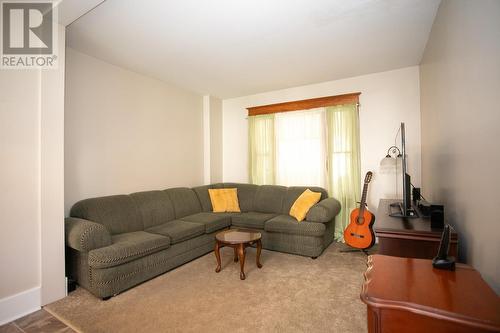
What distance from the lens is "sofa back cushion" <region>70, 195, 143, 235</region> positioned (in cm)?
294

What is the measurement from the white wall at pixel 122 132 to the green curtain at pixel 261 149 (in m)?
1.11

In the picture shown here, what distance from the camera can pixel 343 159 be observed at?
163 inches

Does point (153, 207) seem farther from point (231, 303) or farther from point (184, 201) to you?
point (231, 303)

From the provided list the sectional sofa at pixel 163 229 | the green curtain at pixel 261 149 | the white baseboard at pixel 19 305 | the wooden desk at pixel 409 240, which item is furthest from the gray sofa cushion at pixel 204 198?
the wooden desk at pixel 409 240

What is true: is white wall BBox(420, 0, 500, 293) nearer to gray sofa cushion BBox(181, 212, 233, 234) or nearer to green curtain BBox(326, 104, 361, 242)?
green curtain BBox(326, 104, 361, 242)

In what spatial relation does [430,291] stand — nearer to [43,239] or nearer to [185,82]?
[43,239]

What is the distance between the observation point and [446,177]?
221cm

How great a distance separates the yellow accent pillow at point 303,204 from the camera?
12.0 feet

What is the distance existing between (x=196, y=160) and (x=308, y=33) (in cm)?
308

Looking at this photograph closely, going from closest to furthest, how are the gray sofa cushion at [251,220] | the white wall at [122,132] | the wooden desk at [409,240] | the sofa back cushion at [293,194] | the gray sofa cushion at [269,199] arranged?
the wooden desk at [409,240], the white wall at [122,132], the gray sofa cushion at [251,220], the sofa back cushion at [293,194], the gray sofa cushion at [269,199]

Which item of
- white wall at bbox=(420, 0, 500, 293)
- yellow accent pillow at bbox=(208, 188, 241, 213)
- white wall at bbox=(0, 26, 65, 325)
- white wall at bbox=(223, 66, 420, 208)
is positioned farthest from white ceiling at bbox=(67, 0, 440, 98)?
yellow accent pillow at bbox=(208, 188, 241, 213)

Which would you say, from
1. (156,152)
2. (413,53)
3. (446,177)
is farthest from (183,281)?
(413,53)

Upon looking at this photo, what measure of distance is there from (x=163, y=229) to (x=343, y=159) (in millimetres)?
2930

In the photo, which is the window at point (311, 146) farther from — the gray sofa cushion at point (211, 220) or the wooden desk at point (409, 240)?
the wooden desk at point (409, 240)
